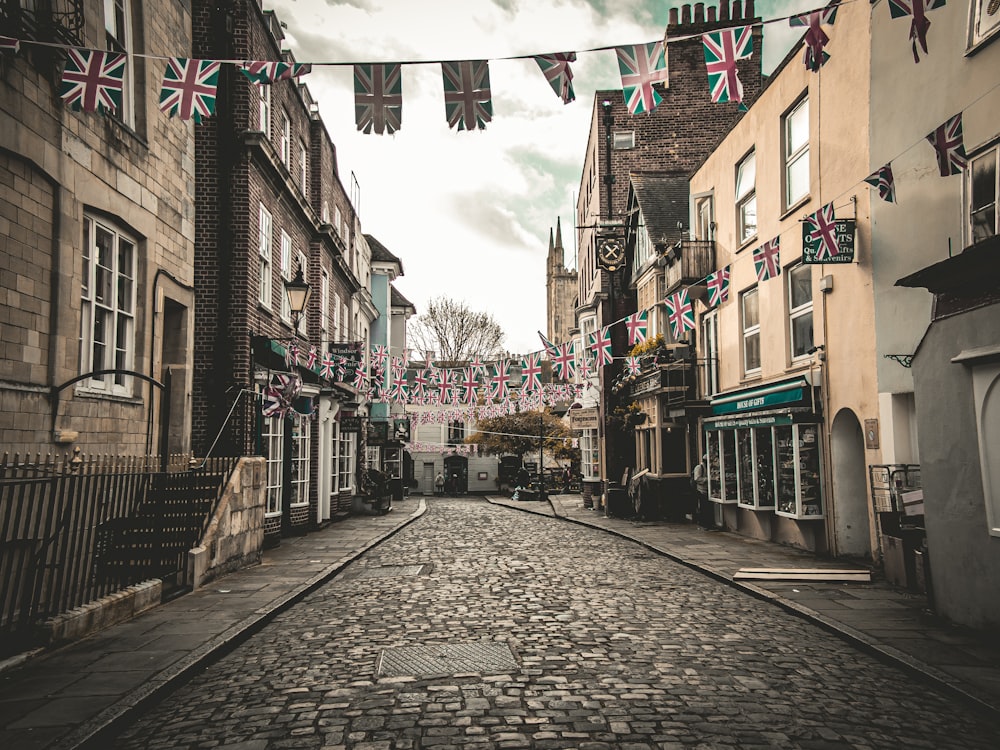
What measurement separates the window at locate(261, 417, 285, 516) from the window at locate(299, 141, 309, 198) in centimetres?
696

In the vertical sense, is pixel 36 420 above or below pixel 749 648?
above

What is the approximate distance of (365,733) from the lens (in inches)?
194

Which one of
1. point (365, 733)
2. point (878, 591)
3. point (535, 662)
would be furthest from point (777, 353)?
point (365, 733)

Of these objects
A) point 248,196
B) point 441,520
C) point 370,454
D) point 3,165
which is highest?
point 248,196

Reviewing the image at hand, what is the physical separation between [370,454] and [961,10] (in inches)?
1202

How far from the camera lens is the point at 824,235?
11.9 metres

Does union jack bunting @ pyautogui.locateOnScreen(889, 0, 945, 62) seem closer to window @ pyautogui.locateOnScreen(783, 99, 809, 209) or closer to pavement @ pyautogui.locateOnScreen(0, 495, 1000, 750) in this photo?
pavement @ pyautogui.locateOnScreen(0, 495, 1000, 750)

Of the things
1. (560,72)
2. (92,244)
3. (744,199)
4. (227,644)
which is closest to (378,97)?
(560,72)

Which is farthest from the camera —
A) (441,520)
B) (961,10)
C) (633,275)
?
(633,275)

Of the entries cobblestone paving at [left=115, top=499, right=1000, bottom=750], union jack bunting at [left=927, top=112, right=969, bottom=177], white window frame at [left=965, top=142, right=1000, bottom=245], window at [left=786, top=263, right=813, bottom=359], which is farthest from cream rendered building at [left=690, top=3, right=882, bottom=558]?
cobblestone paving at [left=115, top=499, right=1000, bottom=750]

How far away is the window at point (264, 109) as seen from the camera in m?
16.1

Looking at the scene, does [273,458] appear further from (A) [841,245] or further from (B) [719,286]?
(A) [841,245]

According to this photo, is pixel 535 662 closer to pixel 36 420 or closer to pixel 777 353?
pixel 36 420

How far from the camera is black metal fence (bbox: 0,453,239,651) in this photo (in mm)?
6566
